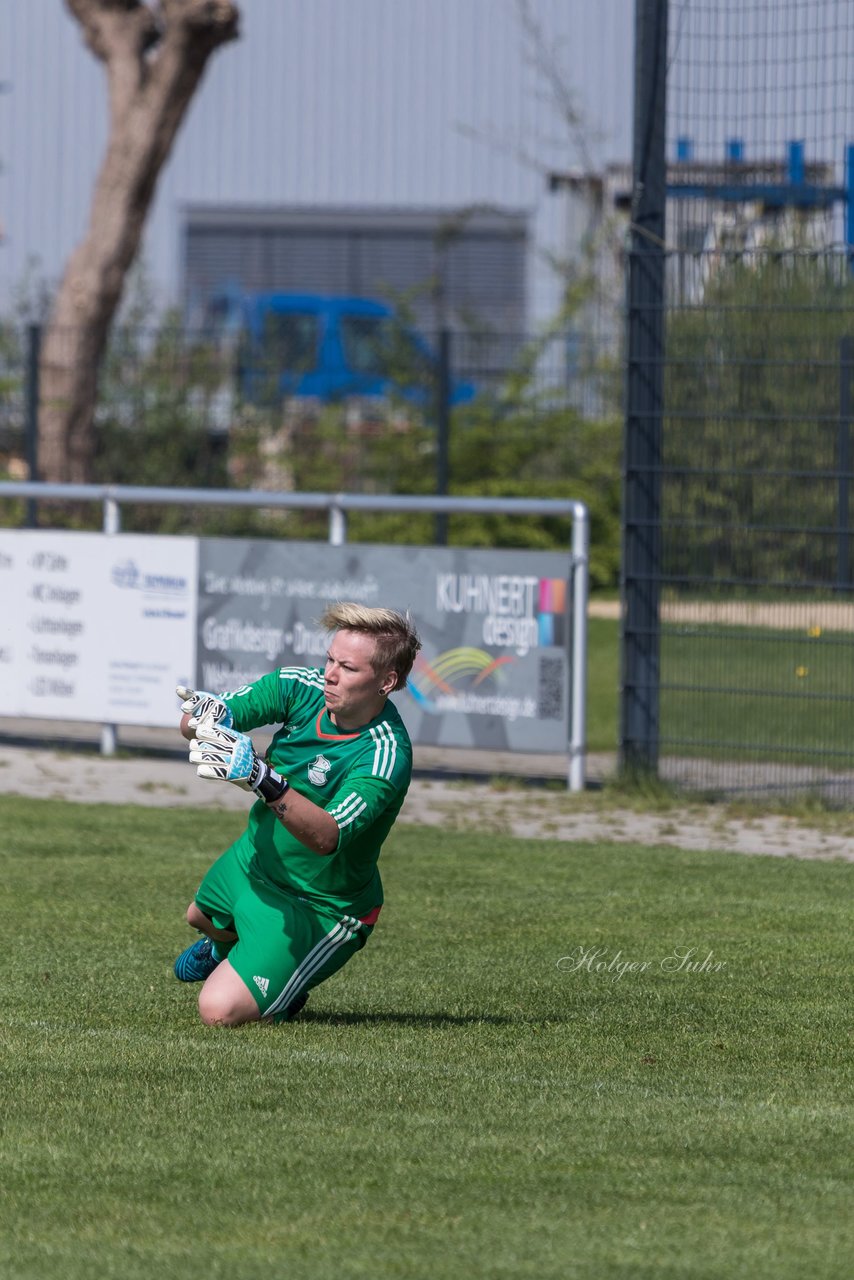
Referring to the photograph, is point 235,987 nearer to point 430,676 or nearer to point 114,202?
point 430,676

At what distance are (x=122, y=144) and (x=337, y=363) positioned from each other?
2919mm

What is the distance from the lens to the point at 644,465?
1102 cm

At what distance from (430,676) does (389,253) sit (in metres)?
24.0

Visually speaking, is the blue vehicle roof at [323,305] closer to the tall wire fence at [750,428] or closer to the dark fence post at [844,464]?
the tall wire fence at [750,428]

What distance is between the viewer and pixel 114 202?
18516mm

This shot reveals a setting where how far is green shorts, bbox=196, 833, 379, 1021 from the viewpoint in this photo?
5.79 metres

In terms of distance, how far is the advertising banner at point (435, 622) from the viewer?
1085 cm

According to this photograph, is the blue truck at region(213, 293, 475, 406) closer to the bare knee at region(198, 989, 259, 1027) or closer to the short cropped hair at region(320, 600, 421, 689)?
the short cropped hair at region(320, 600, 421, 689)

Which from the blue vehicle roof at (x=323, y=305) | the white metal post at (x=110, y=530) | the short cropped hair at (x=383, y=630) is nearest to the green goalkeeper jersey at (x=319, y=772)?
the short cropped hair at (x=383, y=630)

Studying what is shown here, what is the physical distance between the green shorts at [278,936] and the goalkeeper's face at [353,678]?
21.2 inches

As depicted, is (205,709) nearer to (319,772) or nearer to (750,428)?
(319,772)

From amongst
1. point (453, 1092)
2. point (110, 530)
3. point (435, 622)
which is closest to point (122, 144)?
point (110, 530)

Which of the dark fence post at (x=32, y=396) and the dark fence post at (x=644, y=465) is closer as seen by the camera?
the dark fence post at (x=644, y=465)

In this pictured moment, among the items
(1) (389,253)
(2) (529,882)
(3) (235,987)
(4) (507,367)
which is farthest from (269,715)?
(1) (389,253)
